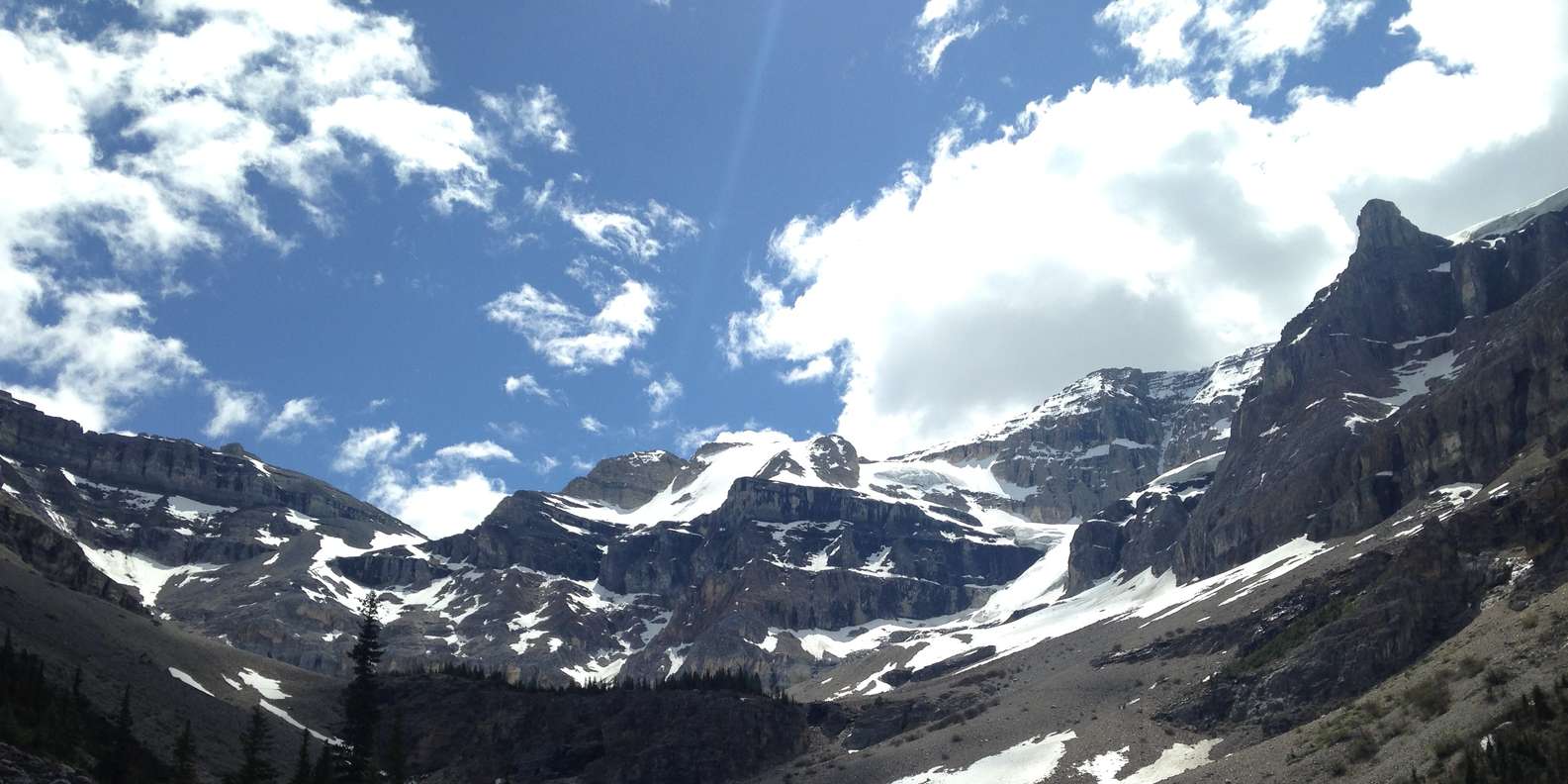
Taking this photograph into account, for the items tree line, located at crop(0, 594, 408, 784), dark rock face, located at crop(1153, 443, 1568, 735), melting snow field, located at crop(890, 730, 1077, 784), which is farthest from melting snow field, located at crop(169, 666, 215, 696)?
dark rock face, located at crop(1153, 443, 1568, 735)

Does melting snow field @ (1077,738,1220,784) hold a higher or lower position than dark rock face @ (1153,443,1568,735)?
lower

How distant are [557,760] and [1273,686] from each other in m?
80.4

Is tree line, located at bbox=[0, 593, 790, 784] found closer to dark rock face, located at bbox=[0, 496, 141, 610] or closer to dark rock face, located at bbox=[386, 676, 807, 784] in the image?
dark rock face, located at bbox=[386, 676, 807, 784]

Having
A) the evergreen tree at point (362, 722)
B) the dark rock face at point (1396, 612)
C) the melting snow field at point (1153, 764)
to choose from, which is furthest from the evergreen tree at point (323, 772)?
the dark rock face at point (1396, 612)

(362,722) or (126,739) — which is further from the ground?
(362,722)

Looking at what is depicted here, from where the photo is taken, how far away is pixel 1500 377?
188875mm

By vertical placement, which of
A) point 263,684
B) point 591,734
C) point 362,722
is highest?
point 263,684

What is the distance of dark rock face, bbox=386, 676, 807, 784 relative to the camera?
161 m

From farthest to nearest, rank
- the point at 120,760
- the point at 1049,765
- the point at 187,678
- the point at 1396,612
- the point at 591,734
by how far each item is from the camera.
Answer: the point at 591,734
the point at 187,678
the point at 1049,765
the point at 1396,612
the point at 120,760

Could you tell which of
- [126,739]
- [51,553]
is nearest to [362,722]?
[126,739]

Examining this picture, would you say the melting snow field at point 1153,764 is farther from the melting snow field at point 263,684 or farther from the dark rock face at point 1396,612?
the melting snow field at point 263,684

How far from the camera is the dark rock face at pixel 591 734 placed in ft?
529

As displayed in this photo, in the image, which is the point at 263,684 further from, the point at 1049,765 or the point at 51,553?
the point at 1049,765

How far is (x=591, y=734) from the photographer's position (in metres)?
170
